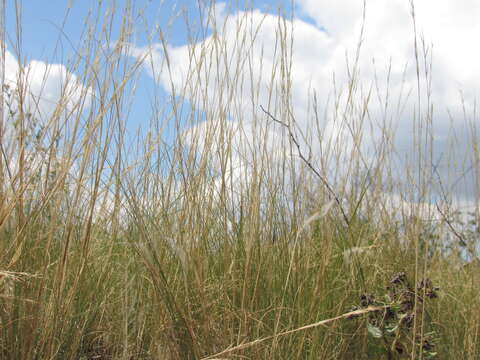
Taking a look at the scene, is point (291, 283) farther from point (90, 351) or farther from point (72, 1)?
point (72, 1)

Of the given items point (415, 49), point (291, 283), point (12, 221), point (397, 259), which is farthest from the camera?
point (397, 259)

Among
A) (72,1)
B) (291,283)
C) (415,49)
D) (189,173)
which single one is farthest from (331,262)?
(72,1)

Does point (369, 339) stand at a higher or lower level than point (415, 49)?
lower

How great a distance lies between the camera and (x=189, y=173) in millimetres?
1823

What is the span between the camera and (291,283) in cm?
175

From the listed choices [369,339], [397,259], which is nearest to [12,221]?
[369,339]

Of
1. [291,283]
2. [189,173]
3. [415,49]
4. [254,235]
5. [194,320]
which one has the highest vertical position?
[415,49]

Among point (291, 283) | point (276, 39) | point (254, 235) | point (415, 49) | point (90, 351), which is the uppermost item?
point (276, 39)

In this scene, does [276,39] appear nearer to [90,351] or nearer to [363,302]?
[363,302]

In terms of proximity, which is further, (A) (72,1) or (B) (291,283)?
(A) (72,1)

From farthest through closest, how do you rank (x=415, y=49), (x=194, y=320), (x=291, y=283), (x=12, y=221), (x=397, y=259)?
(x=397, y=259), (x=12, y=221), (x=291, y=283), (x=194, y=320), (x=415, y=49)

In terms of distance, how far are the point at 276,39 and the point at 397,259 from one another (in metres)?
1.08

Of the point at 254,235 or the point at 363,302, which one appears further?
the point at 254,235

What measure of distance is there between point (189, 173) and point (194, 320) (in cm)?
49
